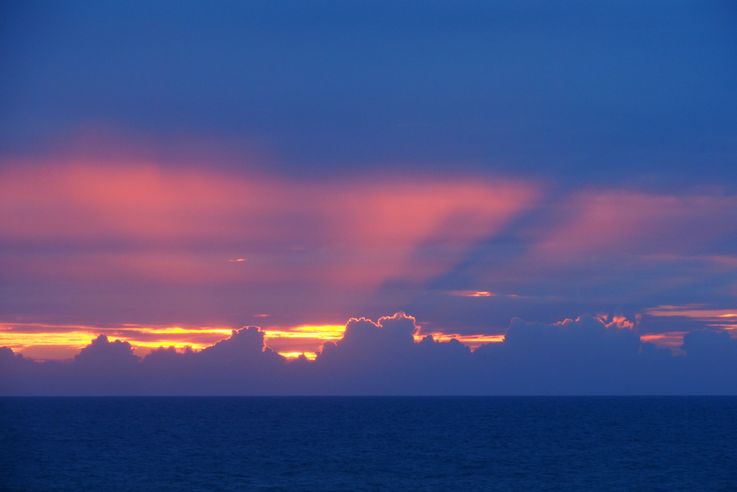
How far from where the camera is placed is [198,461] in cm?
7181

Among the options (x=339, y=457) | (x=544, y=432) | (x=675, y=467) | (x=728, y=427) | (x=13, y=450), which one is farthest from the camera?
(x=728, y=427)

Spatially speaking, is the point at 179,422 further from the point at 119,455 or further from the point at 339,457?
the point at 339,457

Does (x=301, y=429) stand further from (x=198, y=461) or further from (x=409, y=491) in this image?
(x=409, y=491)

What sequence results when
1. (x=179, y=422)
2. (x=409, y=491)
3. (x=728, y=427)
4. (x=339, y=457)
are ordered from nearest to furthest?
(x=409, y=491) → (x=339, y=457) → (x=728, y=427) → (x=179, y=422)

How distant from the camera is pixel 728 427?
4665 inches

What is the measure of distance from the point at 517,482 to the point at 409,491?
338 inches

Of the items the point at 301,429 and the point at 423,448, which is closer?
the point at 423,448

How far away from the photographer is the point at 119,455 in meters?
77.3

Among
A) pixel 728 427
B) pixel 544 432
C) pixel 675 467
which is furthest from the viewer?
pixel 728 427

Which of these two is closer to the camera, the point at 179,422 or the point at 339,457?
the point at 339,457

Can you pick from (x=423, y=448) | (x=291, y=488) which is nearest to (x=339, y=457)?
(x=423, y=448)

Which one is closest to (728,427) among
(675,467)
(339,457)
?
(675,467)

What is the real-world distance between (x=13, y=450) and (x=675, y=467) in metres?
57.9

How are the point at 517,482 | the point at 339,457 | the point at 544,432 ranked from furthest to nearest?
the point at 544,432 < the point at 339,457 < the point at 517,482
